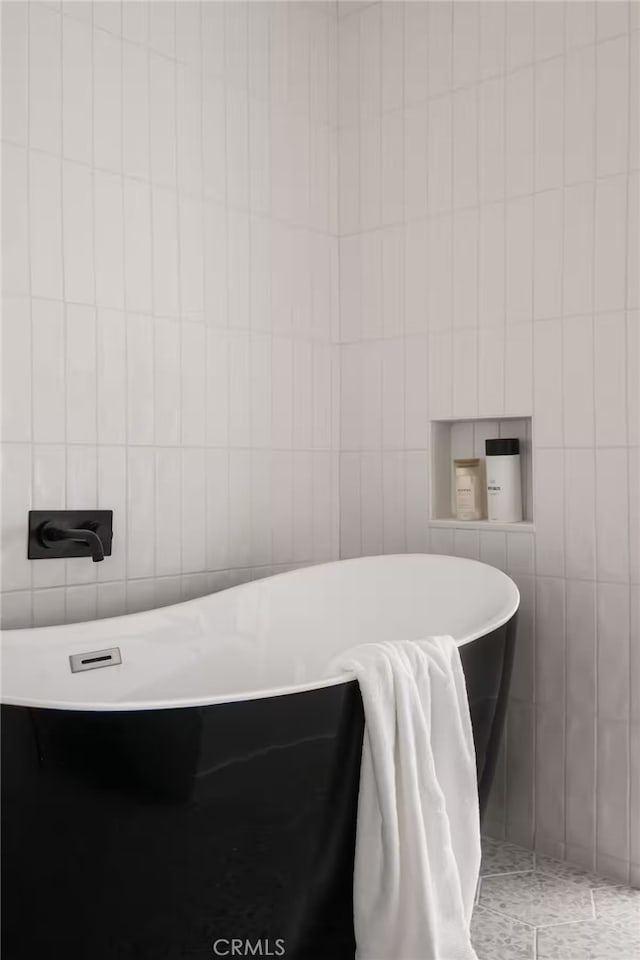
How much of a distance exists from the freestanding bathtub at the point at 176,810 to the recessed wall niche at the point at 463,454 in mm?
626

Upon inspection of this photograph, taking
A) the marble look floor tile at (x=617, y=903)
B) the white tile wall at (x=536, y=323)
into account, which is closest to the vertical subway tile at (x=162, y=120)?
the white tile wall at (x=536, y=323)

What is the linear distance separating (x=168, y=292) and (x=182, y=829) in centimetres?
143

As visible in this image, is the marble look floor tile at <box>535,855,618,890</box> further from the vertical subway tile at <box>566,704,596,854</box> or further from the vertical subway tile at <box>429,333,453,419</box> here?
the vertical subway tile at <box>429,333,453,419</box>

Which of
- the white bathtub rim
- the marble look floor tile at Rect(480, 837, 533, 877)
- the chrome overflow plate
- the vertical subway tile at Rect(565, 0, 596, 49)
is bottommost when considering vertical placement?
the marble look floor tile at Rect(480, 837, 533, 877)

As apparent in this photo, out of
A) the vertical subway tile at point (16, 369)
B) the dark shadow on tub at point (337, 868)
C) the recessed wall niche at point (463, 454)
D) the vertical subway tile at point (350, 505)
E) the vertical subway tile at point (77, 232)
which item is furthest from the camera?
the vertical subway tile at point (350, 505)

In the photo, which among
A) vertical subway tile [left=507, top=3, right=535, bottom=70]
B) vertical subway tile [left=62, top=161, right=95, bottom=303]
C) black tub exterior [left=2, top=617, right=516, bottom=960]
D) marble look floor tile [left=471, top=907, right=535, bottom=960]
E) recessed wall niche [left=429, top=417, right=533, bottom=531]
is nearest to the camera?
black tub exterior [left=2, top=617, right=516, bottom=960]

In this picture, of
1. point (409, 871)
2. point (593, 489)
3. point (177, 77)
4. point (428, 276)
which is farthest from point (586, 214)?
point (409, 871)

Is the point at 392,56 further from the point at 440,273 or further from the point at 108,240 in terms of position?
the point at 108,240

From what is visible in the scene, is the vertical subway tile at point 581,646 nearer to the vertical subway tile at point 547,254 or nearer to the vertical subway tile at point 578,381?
the vertical subway tile at point 578,381

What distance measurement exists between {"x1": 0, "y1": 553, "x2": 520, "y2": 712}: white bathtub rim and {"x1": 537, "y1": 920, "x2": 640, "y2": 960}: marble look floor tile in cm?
69

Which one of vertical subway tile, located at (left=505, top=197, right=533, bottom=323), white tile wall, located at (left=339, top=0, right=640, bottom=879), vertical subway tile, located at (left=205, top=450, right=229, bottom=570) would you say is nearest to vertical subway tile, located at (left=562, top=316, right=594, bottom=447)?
white tile wall, located at (left=339, top=0, right=640, bottom=879)

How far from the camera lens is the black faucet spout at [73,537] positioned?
2.08m

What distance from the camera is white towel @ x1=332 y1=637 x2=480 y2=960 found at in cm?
160

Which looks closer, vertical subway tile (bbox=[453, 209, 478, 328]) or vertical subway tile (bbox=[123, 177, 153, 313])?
vertical subway tile (bbox=[123, 177, 153, 313])
